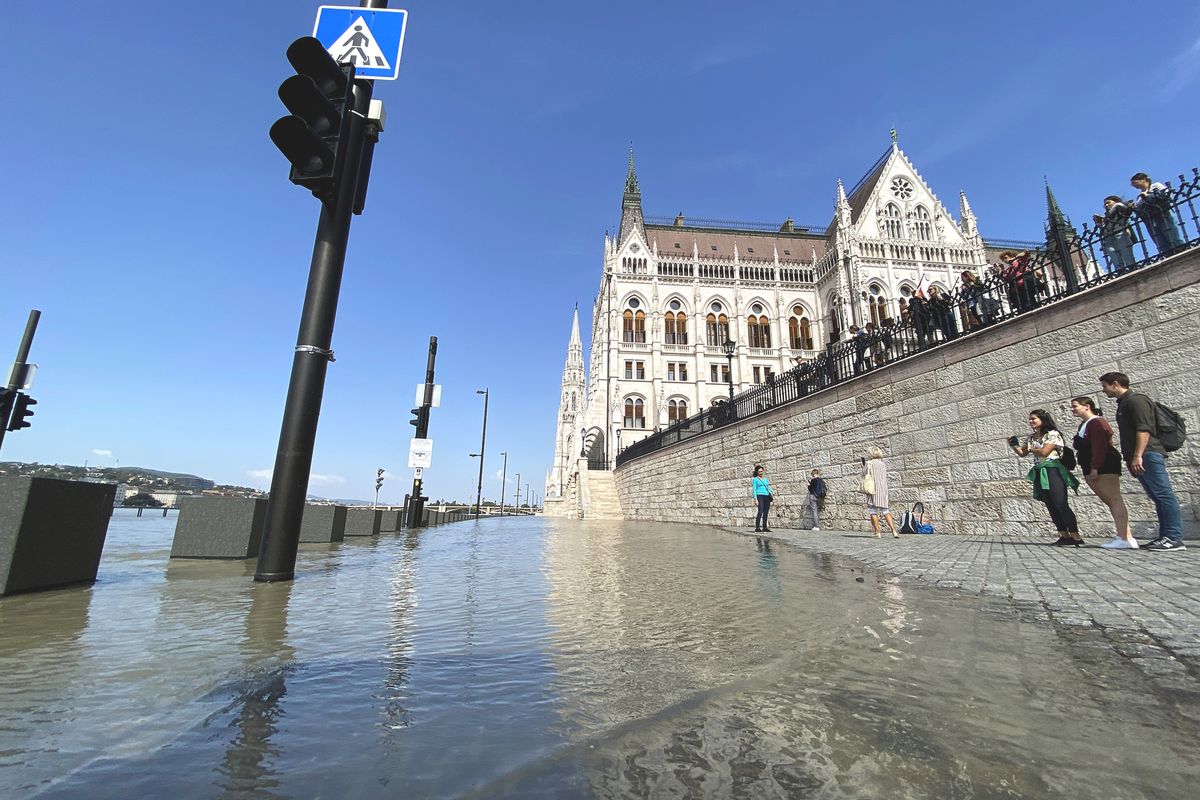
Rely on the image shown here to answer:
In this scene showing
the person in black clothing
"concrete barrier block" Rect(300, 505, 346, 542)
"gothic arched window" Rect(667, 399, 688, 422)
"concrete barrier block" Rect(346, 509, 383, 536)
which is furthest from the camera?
"gothic arched window" Rect(667, 399, 688, 422)

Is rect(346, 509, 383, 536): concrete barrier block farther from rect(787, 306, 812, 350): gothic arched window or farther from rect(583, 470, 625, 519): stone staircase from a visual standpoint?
rect(787, 306, 812, 350): gothic arched window

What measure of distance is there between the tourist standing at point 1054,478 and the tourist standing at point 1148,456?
28.3 inches

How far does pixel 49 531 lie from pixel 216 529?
2.32 metres

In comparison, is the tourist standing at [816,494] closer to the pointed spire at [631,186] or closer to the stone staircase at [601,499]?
the stone staircase at [601,499]

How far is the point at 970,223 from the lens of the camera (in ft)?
152

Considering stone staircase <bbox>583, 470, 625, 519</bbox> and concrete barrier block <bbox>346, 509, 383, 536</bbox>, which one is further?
stone staircase <bbox>583, 470, 625, 519</bbox>

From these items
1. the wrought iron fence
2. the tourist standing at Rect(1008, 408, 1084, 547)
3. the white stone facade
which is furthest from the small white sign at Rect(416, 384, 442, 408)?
the white stone facade

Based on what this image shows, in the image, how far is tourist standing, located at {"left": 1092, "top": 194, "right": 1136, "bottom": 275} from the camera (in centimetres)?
702

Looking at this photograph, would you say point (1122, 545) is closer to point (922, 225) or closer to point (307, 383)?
point (307, 383)

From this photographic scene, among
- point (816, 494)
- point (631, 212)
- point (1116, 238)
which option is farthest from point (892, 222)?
point (1116, 238)

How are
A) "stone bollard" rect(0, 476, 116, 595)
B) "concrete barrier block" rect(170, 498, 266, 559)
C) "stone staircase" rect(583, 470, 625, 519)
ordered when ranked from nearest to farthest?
1. "stone bollard" rect(0, 476, 116, 595)
2. "concrete barrier block" rect(170, 498, 266, 559)
3. "stone staircase" rect(583, 470, 625, 519)

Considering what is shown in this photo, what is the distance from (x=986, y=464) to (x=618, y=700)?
370 inches

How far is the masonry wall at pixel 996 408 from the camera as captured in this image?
6477 mm

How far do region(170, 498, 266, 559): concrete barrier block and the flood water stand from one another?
2.76 m
